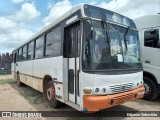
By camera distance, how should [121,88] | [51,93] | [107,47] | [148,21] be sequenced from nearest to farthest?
[107,47], [121,88], [51,93], [148,21]

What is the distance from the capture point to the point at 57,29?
254 inches

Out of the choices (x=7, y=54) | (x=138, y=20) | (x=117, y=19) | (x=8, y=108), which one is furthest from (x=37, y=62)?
(x=7, y=54)

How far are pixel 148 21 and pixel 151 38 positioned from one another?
0.78m

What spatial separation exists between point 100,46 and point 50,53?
2529 mm

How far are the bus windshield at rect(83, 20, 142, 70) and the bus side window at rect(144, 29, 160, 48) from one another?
75.9 inches

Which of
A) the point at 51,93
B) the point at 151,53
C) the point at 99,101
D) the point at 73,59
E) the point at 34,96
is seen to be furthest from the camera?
the point at 34,96

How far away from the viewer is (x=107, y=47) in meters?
4.98

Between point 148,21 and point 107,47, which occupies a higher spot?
point 148,21

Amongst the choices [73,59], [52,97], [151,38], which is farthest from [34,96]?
[151,38]

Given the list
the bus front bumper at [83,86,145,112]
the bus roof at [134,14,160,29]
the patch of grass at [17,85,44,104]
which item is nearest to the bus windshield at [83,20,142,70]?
the bus front bumper at [83,86,145,112]

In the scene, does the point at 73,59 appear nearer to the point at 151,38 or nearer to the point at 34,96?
the point at 151,38

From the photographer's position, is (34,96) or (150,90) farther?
(34,96)

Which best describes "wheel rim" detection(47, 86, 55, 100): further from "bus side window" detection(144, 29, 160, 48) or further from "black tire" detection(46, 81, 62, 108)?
"bus side window" detection(144, 29, 160, 48)

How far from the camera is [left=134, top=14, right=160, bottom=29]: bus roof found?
7.55 metres
